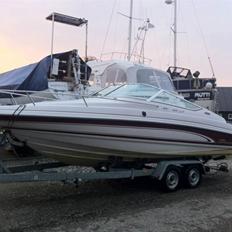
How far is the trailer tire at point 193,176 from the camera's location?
28.3 feet

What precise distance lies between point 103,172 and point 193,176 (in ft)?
7.12

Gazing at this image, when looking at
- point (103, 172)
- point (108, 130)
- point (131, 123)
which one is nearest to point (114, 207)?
point (103, 172)

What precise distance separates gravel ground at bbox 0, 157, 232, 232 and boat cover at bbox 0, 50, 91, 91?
13.0 ft

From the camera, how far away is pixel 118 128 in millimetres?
7340

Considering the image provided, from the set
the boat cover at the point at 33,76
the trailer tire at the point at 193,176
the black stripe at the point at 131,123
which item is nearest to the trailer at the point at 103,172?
the trailer tire at the point at 193,176

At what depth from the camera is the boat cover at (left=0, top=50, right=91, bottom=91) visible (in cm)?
1209

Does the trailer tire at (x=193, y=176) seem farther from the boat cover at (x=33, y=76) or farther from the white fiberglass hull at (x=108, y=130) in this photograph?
the boat cover at (x=33, y=76)

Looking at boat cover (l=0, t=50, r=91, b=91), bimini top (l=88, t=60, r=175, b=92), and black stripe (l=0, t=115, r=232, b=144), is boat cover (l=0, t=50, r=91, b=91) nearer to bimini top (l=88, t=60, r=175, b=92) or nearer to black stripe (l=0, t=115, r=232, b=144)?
bimini top (l=88, t=60, r=175, b=92)

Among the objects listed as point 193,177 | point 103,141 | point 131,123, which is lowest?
point 193,177

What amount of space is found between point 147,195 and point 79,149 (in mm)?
1705

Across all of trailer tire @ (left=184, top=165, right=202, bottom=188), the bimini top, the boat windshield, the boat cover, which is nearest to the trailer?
trailer tire @ (left=184, top=165, right=202, bottom=188)

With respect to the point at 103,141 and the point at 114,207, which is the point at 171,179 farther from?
the point at 103,141

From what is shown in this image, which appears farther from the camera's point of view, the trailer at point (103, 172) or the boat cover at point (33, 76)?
the boat cover at point (33, 76)

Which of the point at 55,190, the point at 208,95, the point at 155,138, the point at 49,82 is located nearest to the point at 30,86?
the point at 49,82
